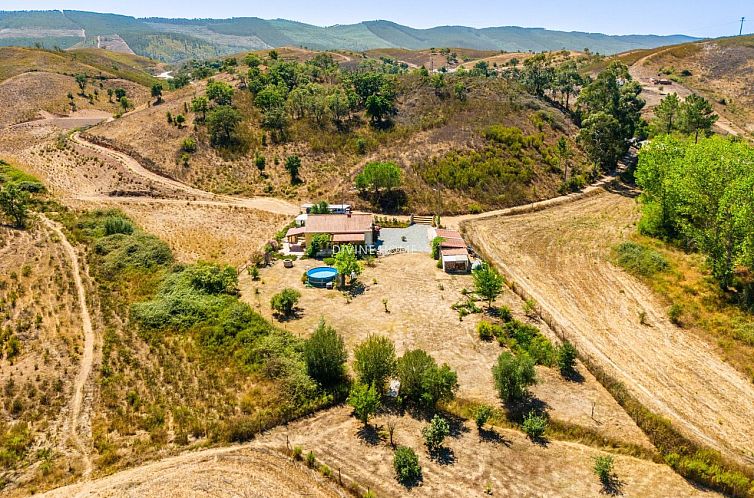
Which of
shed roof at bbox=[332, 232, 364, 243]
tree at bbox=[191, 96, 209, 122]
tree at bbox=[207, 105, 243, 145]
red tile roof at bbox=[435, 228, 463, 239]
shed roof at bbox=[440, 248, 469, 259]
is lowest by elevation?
shed roof at bbox=[440, 248, 469, 259]

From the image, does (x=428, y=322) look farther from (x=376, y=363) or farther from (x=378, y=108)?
(x=378, y=108)

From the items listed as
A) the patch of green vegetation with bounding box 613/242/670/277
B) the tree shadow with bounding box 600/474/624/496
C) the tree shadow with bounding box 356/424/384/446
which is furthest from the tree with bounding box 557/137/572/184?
the tree shadow with bounding box 356/424/384/446

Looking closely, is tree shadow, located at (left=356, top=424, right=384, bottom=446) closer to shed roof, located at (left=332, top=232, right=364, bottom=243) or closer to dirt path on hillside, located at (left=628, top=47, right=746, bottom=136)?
shed roof, located at (left=332, top=232, right=364, bottom=243)

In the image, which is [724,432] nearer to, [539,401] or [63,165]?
[539,401]

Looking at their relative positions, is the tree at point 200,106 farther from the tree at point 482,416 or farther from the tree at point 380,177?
the tree at point 482,416

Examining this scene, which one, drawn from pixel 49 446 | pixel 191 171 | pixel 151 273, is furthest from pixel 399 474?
pixel 191 171

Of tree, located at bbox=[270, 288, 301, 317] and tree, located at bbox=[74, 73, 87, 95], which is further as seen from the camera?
tree, located at bbox=[74, 73, 87, 95]
